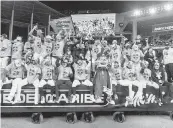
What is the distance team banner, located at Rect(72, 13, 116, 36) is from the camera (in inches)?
490

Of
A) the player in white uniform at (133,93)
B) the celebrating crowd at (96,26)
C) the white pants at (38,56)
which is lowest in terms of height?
the player in white uniform at (133,93)

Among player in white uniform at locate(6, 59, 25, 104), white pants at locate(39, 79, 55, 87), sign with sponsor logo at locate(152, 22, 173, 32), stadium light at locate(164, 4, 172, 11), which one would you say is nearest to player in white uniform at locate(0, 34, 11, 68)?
player in white uniform at locate(6, 59, 25, 104)

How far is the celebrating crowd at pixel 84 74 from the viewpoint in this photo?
16.3ft

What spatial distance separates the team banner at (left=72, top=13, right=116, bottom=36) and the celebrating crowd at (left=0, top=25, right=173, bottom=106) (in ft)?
21.6

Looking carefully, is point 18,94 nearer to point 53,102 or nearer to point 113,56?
point 53,102

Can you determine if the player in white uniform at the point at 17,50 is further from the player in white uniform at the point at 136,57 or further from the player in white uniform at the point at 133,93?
the player in white uniform at the point at 136,57

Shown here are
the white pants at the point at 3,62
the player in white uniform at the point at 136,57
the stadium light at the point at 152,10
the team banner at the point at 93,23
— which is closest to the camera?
the white pants at the point at 3,62

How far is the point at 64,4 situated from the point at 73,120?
7.71 meters

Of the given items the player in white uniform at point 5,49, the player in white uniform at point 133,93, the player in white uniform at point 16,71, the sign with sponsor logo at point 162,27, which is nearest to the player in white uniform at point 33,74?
the player in white uniform at point 16,71

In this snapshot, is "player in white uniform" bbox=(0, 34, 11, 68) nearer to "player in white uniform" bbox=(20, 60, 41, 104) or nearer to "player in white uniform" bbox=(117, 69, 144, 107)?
"player in white uniform" bbox=(20, 60, 41, 104)

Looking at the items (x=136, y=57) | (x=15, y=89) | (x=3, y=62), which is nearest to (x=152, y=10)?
(x=136, y=57)

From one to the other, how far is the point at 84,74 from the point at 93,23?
766 centimetres

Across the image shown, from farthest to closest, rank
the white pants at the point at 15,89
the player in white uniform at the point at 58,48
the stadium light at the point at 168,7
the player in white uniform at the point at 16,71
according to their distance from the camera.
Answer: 1. the stadium light at the point at 168,7
2. the player in white uniform at the point at 58,48
3. the player in white uniform at the point at 16,71
4. the white pants at the point at 15,89

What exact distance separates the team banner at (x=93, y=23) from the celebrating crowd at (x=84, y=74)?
259 inches
